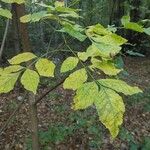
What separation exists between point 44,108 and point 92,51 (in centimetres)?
599

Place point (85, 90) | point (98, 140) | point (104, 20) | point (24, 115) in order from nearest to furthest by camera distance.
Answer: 1. point (85, 90)
2. point (98, 140)
3. point (24, 115)
4. point (104, 20)

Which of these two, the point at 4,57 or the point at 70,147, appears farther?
the point at 4,57

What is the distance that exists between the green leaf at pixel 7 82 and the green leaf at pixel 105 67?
0.27 m

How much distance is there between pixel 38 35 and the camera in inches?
476

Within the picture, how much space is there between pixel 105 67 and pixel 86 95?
0.25 metres

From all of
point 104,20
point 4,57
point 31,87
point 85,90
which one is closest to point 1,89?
point 31,87

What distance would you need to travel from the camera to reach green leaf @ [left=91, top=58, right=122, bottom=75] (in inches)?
39.2

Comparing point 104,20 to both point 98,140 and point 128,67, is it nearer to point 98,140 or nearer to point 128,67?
point 128,67

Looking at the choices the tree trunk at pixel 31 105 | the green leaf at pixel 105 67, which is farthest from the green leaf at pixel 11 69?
the tree trunk at pixel 31 105

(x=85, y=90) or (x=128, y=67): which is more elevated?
(x=85, y=90)

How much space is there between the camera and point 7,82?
A: 37.4 inches

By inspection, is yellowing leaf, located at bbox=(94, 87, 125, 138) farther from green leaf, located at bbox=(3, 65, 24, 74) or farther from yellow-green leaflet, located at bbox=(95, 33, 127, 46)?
green leaf, located at bbox=(3, 65, 24, 74)

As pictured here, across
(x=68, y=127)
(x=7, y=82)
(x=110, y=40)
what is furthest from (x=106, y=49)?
(x=68, y=127)

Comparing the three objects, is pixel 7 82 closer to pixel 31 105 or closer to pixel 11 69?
pixel 11 69
